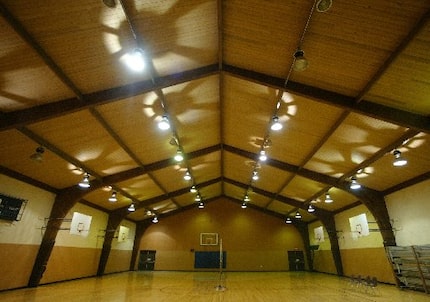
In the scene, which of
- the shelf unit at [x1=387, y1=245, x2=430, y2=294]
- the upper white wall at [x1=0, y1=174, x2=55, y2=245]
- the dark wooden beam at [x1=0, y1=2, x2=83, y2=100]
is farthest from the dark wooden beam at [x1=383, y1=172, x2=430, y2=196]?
the upper white wall at [x1=0, y1=174, x2=55, y2=245]

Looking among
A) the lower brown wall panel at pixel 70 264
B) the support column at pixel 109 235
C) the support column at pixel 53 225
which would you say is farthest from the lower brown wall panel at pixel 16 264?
the support column at pixel 109 235

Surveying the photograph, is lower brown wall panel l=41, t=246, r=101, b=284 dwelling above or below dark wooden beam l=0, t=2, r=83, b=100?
below

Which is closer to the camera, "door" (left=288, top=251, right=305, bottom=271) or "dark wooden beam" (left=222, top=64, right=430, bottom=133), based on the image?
"dark wooden beam" (left=222, top=64, right=430, bottom=133)

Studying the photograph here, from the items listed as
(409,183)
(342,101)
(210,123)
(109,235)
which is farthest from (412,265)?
(109,235)

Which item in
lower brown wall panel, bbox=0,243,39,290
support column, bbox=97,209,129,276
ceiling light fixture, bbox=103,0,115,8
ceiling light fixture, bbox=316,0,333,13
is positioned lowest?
lower brown wall panel, bbox=0,243,39,290

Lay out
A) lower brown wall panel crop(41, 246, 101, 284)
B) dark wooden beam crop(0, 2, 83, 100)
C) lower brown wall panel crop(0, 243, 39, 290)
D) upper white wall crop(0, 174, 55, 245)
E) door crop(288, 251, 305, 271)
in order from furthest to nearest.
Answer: door crop(288, 251, 305, 271) → lower brown wall panel crop(41, 246, 101, 284) → upper white wall crop(0, 174, 55, 245) → lower brown wall panel crop(0, 243, 39, 290) → dark wooden beam crop(0, 2, 83, 100)

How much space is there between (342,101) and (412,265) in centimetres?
723

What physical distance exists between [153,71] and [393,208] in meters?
10.7

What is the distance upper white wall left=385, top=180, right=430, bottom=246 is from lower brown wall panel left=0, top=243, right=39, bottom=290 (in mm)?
14019

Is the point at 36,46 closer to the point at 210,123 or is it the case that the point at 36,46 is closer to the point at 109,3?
the point at 109,3

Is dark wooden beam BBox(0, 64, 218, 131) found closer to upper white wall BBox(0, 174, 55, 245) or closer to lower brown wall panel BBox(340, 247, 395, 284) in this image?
upper white wall BBox(0, 174, 55, 245)

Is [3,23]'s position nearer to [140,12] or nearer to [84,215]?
[140,12]

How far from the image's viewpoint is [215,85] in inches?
285

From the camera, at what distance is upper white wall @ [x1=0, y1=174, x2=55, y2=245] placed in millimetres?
8531
